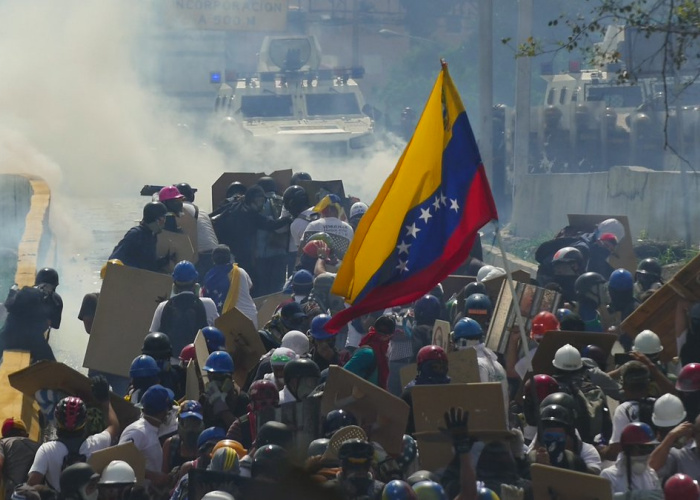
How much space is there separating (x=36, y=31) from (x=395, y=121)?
22.2 metres

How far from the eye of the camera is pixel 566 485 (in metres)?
6.87

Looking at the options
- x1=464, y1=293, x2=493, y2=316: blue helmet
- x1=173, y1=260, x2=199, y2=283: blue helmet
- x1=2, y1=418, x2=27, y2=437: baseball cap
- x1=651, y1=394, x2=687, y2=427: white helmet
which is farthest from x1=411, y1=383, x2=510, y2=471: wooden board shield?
x1=173, y1=260, x2=199, y2=283: blue helmet

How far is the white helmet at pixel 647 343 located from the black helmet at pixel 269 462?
2.83 meters

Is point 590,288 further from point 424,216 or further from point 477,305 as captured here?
point 424,216

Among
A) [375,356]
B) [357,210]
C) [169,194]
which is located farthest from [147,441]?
[357,210]

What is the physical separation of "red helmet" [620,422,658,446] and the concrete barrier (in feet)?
43.3

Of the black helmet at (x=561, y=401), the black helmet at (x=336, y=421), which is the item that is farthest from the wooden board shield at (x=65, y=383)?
the black helmet at (x=561, y=401)

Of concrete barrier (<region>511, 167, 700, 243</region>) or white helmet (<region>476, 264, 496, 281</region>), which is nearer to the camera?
white helmet (<region>476, 264, 496, 281</region>)

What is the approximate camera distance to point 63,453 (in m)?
7.84

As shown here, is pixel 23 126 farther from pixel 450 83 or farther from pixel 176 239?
pixel 450 83

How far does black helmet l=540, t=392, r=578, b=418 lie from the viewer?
7919 millimetres

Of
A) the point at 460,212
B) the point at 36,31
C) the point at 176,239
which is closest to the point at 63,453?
the point at 460,212

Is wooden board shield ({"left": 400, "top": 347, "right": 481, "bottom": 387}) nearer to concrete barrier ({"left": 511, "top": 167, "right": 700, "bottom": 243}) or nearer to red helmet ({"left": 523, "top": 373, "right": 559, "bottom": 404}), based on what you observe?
red helmet ({"left": 523, "top": 373, "right": 559, "bottom": 404})

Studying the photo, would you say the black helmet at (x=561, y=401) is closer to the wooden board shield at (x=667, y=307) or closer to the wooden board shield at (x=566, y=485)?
the wooden board shield at (x=566, y=485)
